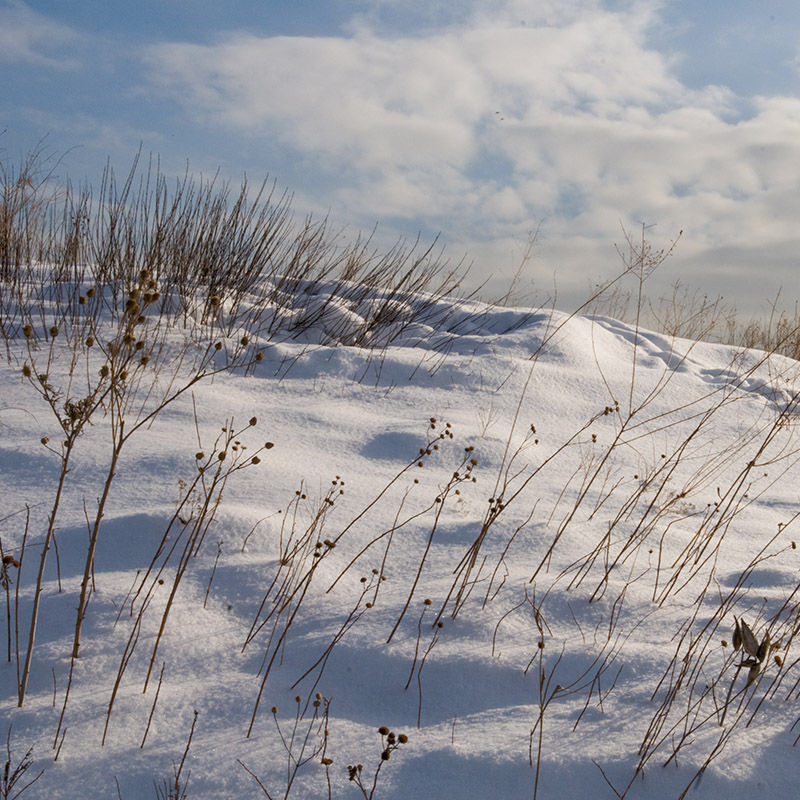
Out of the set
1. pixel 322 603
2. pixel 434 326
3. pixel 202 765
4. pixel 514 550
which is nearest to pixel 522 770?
pixel 202 765

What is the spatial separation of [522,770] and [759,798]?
40 centimetres

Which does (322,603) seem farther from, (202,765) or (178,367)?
(178,367)

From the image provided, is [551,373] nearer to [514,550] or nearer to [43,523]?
[514,550]

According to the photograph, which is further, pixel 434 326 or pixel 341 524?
pixel 434 326

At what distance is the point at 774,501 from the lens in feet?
10.1

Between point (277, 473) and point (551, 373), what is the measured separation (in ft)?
7.33

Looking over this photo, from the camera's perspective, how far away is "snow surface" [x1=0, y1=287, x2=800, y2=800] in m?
1.18

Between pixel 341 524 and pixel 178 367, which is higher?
pixel 178 367

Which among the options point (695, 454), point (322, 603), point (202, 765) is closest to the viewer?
point (202, 765)

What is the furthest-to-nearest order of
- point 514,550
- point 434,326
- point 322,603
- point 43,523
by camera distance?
point 434,326
point 514,550
point 43,523
point 322,603

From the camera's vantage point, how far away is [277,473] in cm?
246

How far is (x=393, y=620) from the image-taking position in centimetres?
162

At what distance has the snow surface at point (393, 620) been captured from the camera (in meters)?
1.18

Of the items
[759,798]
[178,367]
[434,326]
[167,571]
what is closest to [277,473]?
[167,571]
